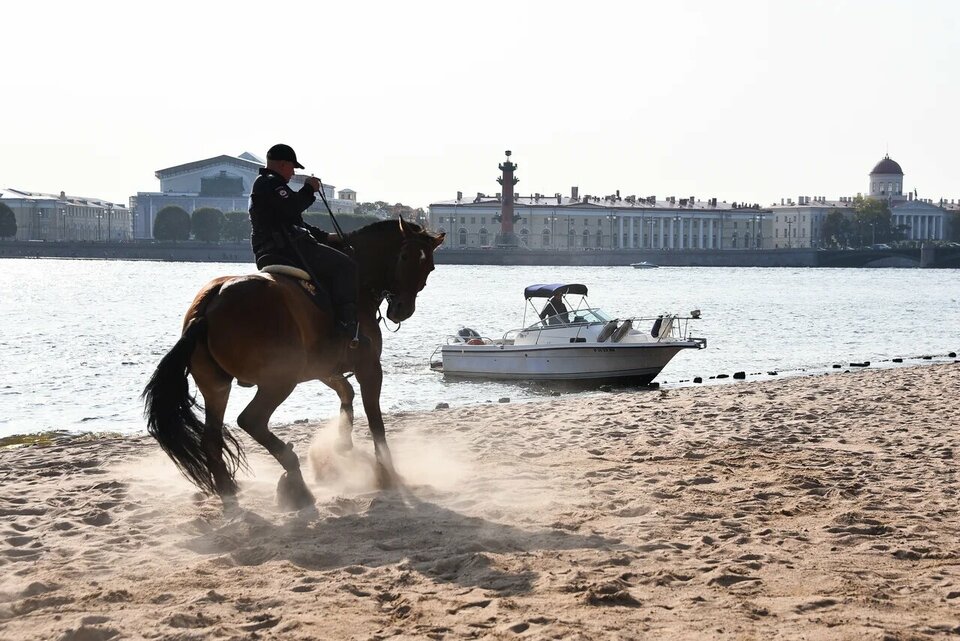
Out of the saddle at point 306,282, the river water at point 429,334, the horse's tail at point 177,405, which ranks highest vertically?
the saddle at point 306,282

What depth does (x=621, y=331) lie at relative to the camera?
22.7m

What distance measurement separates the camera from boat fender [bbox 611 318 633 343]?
73.9 feet

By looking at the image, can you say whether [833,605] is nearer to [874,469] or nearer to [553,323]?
[874,469]

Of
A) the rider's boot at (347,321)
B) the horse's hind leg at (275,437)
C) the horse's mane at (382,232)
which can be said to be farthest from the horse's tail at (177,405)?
the horse's mane at (382,232)

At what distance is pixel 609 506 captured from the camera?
7203 millimetres

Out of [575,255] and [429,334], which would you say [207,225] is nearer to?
[575,255]

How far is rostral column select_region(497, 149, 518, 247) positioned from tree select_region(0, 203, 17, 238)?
55805mm

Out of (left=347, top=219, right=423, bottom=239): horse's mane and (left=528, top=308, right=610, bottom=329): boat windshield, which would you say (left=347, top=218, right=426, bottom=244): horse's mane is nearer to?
(left=347, top=219, right=423, bottom=239): horse's mane

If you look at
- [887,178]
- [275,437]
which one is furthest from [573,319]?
[887,178]

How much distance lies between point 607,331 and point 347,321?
15100 millimetres

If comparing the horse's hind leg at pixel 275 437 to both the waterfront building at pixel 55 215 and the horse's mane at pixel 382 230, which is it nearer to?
the horse's mane at pixel 382 230

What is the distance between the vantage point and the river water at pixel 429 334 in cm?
1978

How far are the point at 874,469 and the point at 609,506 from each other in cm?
240

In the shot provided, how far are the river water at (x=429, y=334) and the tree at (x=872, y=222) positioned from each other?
71988 mm
